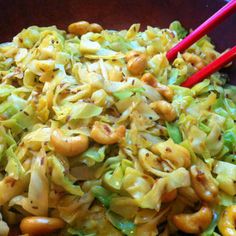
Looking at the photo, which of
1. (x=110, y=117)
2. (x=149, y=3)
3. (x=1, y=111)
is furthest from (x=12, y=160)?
(x=149, y=3)

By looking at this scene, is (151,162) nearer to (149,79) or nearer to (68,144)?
(68,144)

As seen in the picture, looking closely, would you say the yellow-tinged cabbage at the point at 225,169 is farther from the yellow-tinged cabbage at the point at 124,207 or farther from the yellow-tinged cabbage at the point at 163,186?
the yellow-tinged cabbage at the point at 124,207

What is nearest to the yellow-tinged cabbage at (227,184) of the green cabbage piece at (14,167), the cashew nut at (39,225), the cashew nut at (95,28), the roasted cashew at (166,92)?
the roasted cashew at (166,92)

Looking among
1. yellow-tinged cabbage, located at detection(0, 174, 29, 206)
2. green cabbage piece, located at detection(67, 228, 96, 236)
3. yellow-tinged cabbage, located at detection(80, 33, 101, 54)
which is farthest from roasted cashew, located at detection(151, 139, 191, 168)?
yellow-tinged cabbage, located at detection(80, 33, 101, 54)

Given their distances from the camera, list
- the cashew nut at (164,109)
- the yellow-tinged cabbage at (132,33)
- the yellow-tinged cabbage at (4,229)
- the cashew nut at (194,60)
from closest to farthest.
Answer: the yellow-tinged cabbage at (4,229) → the cashew nut at (164,109) → the cashew nut at (194,60) → the yellow-tinged cabbage at (132,33)

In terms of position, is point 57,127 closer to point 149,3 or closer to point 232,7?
point 232,7

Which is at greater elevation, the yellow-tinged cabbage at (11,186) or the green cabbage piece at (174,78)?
the green cabbage piece at (174,78)
